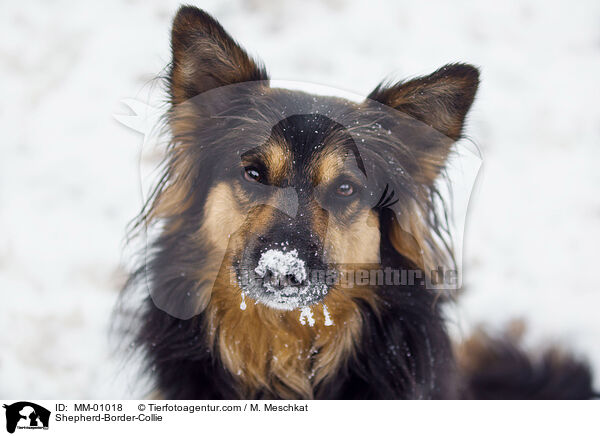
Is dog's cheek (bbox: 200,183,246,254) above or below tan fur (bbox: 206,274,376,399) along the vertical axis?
above

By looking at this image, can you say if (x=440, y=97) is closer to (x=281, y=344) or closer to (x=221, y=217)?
(x=221, y=217)

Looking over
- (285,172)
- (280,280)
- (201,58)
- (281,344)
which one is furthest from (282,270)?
(201,58)

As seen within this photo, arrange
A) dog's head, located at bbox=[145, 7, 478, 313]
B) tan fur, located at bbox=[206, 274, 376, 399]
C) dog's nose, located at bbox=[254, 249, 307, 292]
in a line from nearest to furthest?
1. dog's nose, located at bbox=[254, 249, 307, 292]
2. dog's head, located at bbox=[145, 7, 478, 313]
3. tan fur, located at bbox=[206, 274, 376, 399]

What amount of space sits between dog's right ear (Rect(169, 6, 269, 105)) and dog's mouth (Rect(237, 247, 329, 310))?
65cm

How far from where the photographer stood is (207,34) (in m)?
1.57

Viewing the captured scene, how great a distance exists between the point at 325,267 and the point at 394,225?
1.13 ft

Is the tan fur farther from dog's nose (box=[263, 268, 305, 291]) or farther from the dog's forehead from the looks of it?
the dog's forehead

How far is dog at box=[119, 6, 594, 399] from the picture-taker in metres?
1.60

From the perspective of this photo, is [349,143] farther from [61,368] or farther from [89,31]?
[61,368]

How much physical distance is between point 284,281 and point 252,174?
0.41m

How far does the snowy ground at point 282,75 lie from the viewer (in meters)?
1.86
